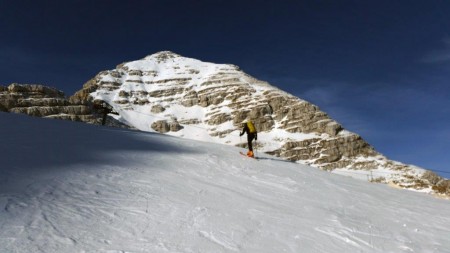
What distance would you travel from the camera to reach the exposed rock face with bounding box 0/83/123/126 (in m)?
116

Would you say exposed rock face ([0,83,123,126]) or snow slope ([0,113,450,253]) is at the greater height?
exposed rock face ([0,83,123,126])

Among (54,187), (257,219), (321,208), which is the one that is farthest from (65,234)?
(321,208)

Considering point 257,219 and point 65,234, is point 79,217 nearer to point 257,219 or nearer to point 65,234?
point 65,234

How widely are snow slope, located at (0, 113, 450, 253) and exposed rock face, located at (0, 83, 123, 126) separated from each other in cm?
10799

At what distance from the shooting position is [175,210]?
21.3 feet

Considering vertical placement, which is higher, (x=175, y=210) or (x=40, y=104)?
(x=40, y=104)

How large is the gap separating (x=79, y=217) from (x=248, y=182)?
19.8 feet

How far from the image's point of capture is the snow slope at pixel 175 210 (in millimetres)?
4945

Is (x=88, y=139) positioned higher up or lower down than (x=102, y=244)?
higher up

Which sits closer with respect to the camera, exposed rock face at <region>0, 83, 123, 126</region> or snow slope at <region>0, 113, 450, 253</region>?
snow slope at <region>0, 113, 450, 253</region>

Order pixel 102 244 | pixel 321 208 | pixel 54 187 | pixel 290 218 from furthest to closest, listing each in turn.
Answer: pixel 321 208 < pixel 290 218 < pixel 54 187 < pixel 102 244

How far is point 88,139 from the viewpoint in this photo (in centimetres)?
1427

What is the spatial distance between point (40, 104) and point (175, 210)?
13199cm

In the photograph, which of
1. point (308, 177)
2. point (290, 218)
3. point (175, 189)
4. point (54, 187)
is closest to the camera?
point (54, 187)
